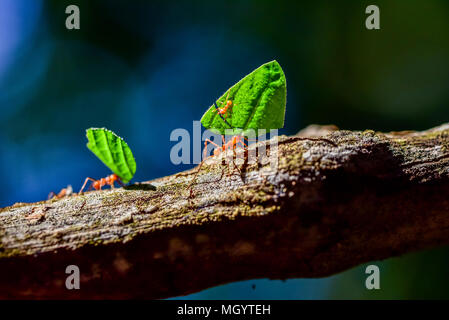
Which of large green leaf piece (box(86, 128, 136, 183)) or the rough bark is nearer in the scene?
the rough bark

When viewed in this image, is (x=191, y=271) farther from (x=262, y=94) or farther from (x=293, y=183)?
(x=262, y=94)

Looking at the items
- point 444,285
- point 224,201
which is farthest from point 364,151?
point 444,285

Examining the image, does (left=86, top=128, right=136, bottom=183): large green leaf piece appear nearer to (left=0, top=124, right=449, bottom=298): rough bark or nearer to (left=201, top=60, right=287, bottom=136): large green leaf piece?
(left=0, top=124, right=449, bottom=298): rough bark

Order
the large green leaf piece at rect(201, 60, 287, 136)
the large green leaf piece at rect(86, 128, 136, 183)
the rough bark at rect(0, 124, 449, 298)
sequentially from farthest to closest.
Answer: the large green leaf piece at rect(86, 128, 136, 183)
the large green leaf piece at rect(201, 60, 287, 136)
the rough bark at rect(0, 124, 449, 298)

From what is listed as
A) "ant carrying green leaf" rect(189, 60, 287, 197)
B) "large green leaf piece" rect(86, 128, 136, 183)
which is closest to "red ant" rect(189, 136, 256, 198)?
"ant carrying green leaf" rect(189, 60, 287, 197)

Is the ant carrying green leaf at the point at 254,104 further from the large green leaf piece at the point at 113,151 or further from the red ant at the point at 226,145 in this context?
the large green leaf piece at the point at 113,151

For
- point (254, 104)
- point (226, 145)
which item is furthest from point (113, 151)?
point (254, 104)

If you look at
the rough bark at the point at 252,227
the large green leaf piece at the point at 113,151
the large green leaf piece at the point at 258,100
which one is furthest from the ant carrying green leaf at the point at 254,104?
the large green leaf piece at the point at 113,151
